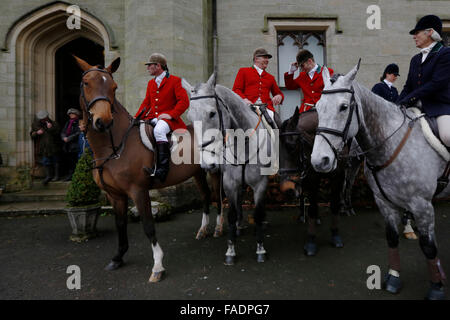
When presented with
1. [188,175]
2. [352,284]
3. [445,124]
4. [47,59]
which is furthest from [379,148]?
[47,59]

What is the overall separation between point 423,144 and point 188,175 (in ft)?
9.79

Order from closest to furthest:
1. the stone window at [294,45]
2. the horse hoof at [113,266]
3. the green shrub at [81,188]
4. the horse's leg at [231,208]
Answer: the horse hoof at [113,266] → the horse's leg at [231,208] → the green shrub at [81,188] → the stone window at [294,45]

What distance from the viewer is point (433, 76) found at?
2.52 meters

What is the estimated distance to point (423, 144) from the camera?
247 centimetres

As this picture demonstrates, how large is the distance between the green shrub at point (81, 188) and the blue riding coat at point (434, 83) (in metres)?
4.84

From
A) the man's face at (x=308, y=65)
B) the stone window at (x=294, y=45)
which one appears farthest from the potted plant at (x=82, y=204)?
the stone window at (x=294, y=45)

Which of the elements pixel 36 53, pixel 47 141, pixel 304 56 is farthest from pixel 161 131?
pixel 36 53

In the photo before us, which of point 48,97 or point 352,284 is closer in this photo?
point 352,284

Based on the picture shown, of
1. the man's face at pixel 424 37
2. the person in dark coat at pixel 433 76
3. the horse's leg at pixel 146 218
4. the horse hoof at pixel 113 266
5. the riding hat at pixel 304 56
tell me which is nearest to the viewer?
the person in dark coat at pixel 433 76

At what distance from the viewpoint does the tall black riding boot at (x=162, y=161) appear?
338cm

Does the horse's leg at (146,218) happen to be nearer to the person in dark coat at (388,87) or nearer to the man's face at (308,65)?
the man's face at (308,65)

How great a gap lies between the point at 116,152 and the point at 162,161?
0.57 meters

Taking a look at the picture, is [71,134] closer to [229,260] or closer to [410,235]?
[229,260]

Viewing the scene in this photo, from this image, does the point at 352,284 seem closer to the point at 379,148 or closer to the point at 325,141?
the point at 379,148
